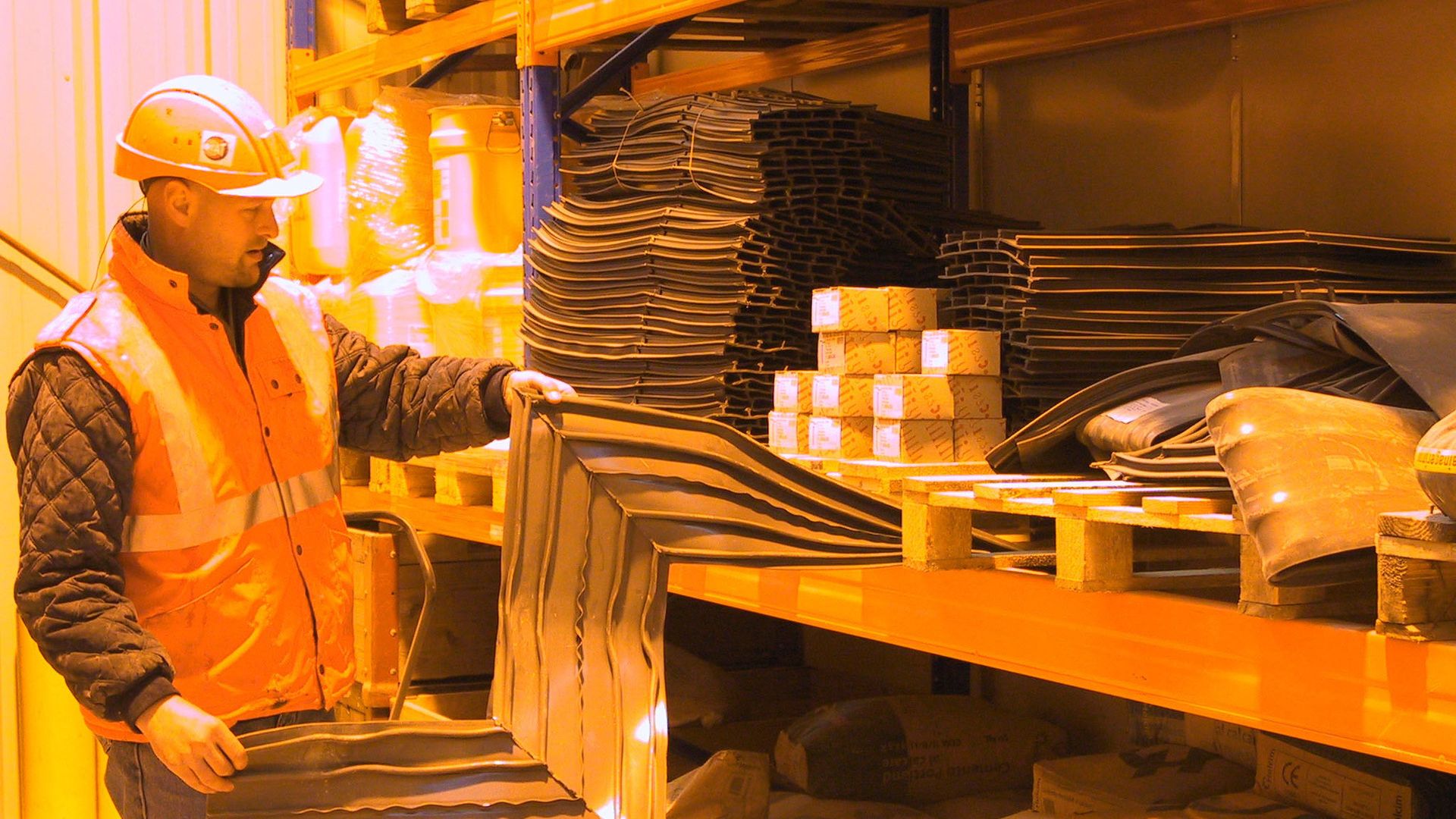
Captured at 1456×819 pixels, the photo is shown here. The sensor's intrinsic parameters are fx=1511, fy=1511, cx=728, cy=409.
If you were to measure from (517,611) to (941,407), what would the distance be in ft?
3.98

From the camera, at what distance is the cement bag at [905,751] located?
4.91 metres

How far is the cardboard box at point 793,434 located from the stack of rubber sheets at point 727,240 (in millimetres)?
349

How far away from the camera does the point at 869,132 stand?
493 centimetres

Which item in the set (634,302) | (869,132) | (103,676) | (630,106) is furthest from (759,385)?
(103,676)

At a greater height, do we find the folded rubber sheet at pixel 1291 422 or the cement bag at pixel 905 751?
the folded rubber sheet at pixel 1291 422

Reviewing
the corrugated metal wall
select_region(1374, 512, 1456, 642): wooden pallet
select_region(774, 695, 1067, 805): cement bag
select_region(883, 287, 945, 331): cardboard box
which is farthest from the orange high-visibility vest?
the corrugated metal wall

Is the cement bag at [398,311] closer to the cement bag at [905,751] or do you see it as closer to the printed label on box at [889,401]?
the cement bag at [905,751]

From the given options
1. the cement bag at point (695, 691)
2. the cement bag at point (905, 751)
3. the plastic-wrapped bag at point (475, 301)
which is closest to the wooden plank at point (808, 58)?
the plastic-wrapped bag at point (475, 301)

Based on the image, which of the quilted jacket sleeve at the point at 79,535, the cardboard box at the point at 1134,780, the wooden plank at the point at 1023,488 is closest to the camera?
the quilted jacket sleeve at the point at 79,535

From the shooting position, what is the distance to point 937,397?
3875mm

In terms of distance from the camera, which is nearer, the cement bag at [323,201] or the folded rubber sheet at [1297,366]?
the folded rubber sheet at [1297,366]

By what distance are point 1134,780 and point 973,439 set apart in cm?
103

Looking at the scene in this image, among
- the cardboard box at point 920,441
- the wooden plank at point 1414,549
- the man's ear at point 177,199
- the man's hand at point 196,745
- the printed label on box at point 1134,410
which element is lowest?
the man's hand at point 196,745

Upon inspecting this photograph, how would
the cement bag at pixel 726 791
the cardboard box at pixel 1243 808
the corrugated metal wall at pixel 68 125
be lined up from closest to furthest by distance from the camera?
1. the cardboard box at pixel 1243 808
2. the cement bag at pixel 726 791
3. the corrugated metal wall at pixel 68 125
